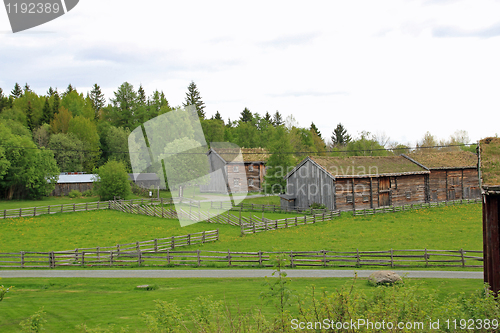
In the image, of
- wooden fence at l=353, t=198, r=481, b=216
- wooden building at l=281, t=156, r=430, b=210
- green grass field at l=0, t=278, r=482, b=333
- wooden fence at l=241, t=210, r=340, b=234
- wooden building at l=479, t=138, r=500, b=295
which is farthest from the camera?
wooden building at l=281, t=156, r=430, b=210

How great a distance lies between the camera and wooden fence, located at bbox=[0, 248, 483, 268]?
19.7 m

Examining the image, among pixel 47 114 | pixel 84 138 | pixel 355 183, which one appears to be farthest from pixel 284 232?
pixel 47 114

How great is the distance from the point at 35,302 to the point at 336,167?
102ft

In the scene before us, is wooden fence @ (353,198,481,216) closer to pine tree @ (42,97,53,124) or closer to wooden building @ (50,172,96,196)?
wooden building @ (50,172,96,196)

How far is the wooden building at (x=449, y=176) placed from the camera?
44.8 meters

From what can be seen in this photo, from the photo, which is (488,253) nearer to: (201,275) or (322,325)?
(322,325)

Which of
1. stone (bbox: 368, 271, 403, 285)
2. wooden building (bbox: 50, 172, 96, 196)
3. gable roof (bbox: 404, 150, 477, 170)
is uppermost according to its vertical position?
gable roof (bbox: 404, 150, 477, 170)

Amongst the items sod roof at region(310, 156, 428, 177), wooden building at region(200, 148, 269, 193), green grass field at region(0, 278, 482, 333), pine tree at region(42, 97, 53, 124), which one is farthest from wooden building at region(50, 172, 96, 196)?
green grass field at region(0, 278, 482, 333)

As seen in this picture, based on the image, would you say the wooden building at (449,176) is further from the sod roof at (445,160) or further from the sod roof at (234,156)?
the sod roof at (234,156)

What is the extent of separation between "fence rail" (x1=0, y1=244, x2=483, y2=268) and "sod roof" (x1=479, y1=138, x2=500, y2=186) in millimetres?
7109

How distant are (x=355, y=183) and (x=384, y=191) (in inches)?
161

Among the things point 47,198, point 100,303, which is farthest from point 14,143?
point 100,303

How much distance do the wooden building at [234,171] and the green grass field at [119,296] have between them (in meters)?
39.2

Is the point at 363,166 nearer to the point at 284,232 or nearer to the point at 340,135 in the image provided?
the point at 284,232
